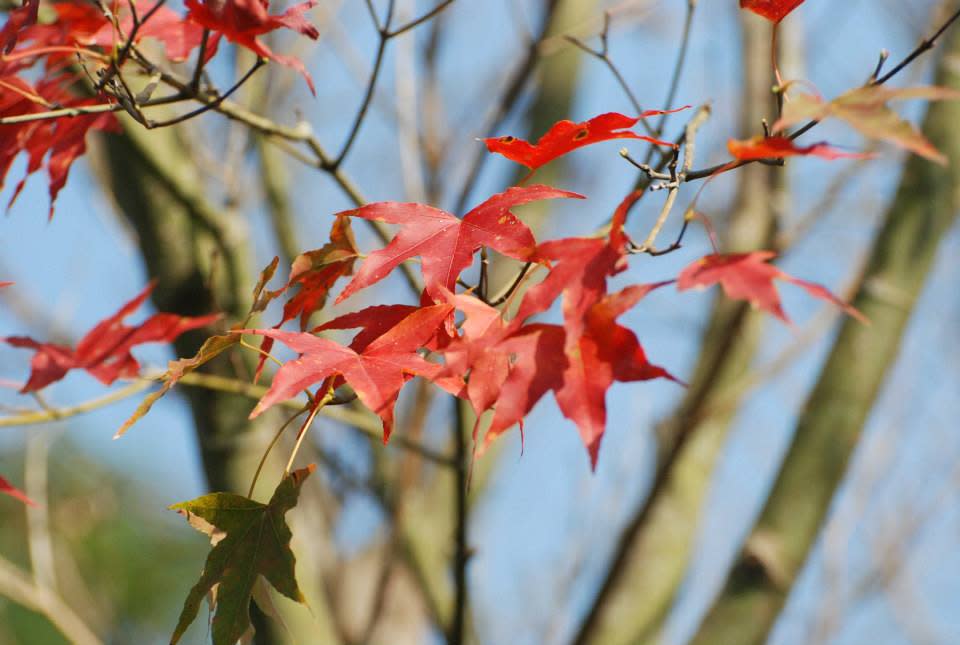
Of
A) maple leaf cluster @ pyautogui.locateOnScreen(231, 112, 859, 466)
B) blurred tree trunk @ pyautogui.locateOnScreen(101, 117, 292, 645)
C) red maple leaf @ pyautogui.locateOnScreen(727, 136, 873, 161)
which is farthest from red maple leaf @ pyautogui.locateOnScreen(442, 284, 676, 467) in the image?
blurred tree trunk @ pyautogui.locateOnScreen(101, 117, 292, 645)

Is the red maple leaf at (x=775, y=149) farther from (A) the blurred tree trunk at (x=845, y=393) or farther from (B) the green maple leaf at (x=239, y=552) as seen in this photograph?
(A) the blurred tree trunk at (x=845, y=393)

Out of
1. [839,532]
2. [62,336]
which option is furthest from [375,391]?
[839,532]

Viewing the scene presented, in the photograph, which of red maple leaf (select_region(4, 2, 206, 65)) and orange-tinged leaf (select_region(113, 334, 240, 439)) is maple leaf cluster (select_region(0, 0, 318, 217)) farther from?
orange-tinged leaf (select_region(113, 334, 240, 439))

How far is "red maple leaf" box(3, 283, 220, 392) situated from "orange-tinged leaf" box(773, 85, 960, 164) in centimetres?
64

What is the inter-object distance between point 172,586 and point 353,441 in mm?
2605

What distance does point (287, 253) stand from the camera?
184 centimetres

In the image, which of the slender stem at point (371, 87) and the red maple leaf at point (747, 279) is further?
the slender stem at point (371, 87)

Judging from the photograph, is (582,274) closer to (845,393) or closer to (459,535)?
→ (459,535)

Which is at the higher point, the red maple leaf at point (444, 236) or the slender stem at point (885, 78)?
the slender stem at point (885, 78)

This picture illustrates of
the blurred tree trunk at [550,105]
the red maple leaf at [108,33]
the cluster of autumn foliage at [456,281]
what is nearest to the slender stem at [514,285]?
the cluster of autumn foliage at [456,281]

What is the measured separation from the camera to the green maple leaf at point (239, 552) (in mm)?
608

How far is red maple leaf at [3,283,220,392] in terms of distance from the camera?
0.91m

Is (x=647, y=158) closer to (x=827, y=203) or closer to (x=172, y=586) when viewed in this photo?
(x=827, y=203)

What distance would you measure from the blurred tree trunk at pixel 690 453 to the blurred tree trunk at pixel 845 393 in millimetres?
258
